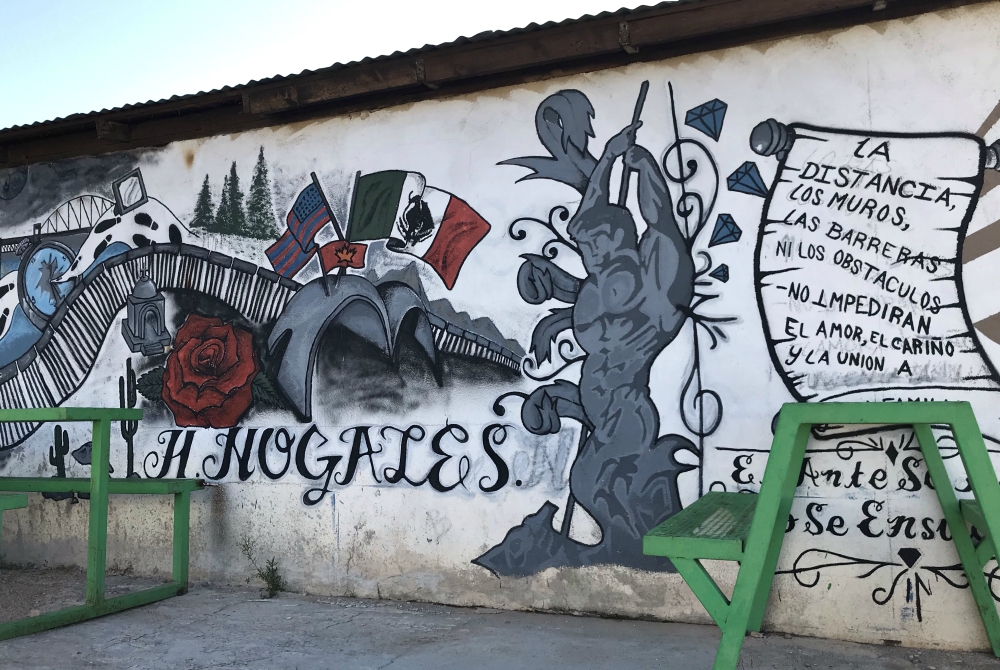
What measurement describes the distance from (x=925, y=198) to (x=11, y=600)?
19.6 feet

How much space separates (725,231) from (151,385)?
4162mm

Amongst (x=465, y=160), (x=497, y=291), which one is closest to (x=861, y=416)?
(x=497, y=291)

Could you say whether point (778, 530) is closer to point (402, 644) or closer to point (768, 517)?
point (768, 517)

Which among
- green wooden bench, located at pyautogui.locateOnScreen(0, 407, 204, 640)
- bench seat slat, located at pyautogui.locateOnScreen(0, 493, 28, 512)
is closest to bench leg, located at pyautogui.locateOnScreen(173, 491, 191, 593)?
green wooden bench, located at pyautogui.locateOnScreen(0, 407, 204, 640)

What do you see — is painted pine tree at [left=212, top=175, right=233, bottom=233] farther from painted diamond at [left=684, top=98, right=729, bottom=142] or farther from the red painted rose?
painted diamond at [left=684, top=98, right=729, bottom=142]

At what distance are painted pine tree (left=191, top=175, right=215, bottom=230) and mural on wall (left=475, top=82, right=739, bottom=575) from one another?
7.88ft

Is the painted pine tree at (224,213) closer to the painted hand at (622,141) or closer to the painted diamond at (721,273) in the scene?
the painted hand at (622,141)

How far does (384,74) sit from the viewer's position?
530 cm

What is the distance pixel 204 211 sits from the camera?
20.1ft

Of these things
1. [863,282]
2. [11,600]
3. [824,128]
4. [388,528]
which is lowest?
[11,600]

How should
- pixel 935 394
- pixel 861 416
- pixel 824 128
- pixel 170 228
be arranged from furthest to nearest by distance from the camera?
pixel 170 228
pixel 824 128
pixel 935 394
pixel 861 416

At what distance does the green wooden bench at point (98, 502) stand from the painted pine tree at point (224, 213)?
5.07 ft

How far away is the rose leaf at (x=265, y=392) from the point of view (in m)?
5.72

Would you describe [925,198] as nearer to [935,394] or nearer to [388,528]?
[935,394]
